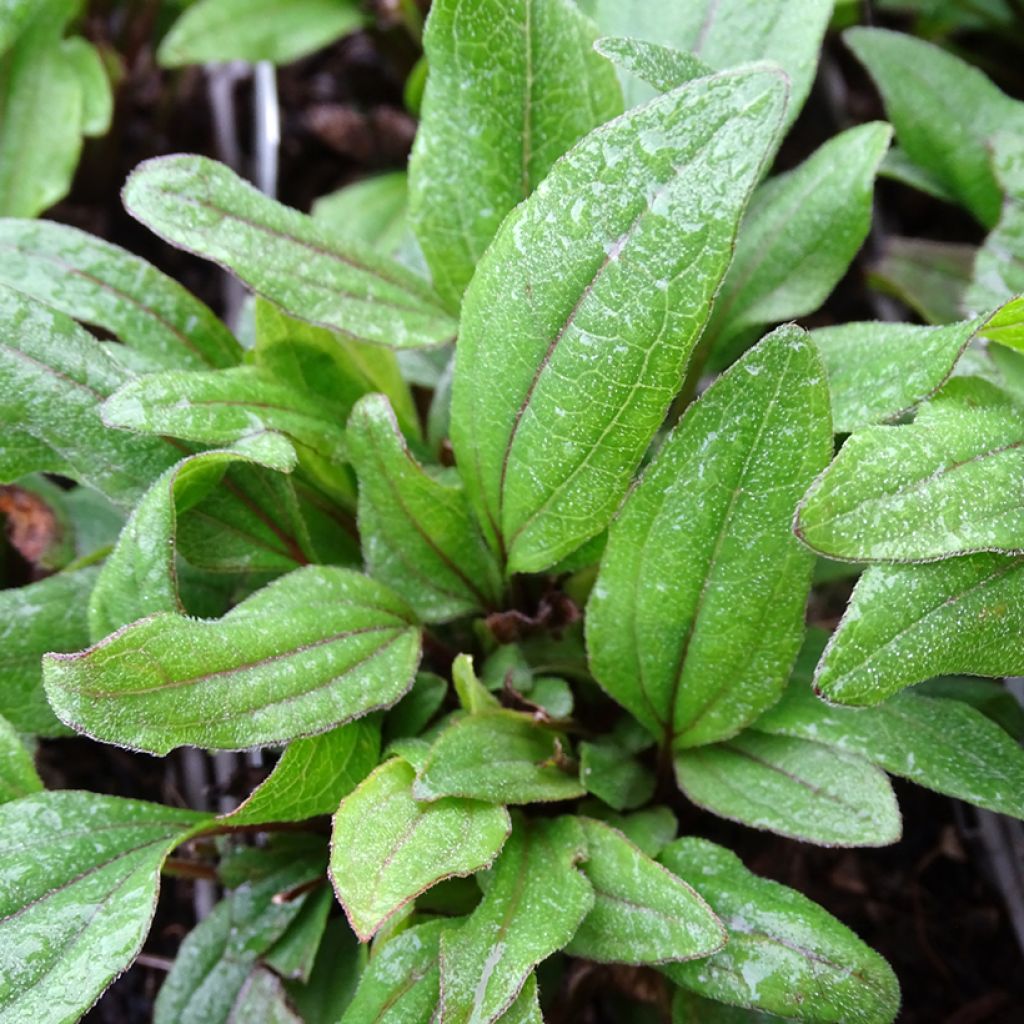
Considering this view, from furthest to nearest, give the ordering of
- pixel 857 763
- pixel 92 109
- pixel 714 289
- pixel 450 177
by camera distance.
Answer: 1. pixel 92 109
2. pixel 450 177
3. pixel 857 763
4. pixel 714 289

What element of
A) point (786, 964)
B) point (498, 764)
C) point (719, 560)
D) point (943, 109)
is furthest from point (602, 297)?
point (943, 109)

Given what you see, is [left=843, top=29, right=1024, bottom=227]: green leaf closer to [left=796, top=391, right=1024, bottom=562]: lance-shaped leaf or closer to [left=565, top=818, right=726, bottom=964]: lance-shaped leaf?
[left=796, top=391, right=1024, bottom=562]: lance-shaped leaf

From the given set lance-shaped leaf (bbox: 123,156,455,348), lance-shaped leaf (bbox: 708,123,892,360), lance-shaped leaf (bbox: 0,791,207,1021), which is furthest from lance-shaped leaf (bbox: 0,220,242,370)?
lance-shaped leaf (bbox: 708,123,892,360)

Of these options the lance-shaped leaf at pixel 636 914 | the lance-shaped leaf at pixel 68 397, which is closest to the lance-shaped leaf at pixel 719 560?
the lance-shaped leaf at pixel 636 914

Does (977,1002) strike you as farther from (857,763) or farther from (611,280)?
(611,280)

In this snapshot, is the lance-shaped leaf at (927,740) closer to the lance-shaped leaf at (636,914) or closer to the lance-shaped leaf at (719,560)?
the lance-shaped leaf at (719,560)

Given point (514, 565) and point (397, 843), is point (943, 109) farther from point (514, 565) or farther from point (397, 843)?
point (397, 843)

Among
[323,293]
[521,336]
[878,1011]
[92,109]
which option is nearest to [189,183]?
[323,293]
